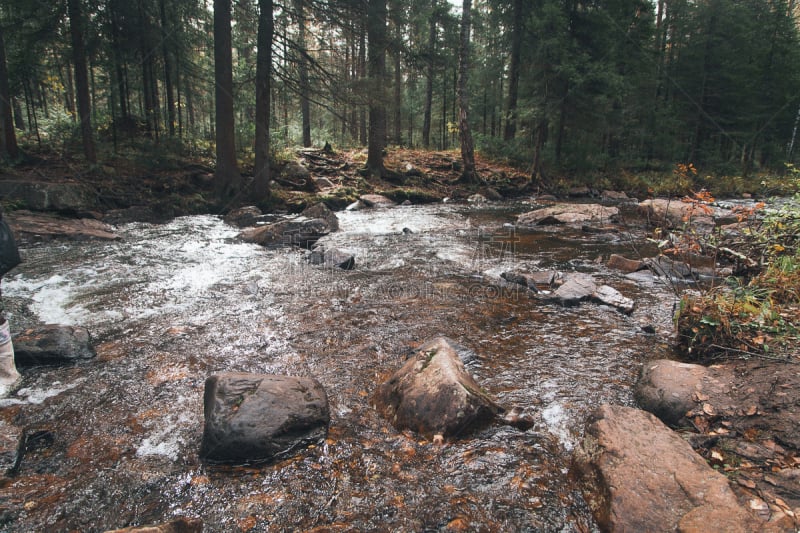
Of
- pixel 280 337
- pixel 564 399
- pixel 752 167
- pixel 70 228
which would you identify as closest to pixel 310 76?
pixel 70 228

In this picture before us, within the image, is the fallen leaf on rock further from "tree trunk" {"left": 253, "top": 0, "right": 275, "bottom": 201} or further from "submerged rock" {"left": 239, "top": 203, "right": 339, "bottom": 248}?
"tree trunk" {"left": 253, "top": 0, "right": 275, "bottom": 201}

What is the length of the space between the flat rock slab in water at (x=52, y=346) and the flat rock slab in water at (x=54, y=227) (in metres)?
6.32

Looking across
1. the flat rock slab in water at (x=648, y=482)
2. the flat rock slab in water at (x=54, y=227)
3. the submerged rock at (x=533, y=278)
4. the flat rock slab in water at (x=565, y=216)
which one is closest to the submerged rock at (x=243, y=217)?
the flat rock slab in water at (x=54, y=227)

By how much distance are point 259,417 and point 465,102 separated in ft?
66.1

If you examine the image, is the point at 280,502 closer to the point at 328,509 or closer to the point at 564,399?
the point at 328,509

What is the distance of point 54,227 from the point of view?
9.81 m

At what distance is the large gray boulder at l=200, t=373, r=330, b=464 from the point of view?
3014 mm

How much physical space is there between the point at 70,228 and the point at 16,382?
7795 mm

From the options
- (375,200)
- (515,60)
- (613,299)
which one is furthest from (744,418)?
(515,60)

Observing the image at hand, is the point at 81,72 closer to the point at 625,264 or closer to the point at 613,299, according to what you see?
the point at 613,299

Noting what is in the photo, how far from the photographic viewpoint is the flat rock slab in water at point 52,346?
420 centimetres

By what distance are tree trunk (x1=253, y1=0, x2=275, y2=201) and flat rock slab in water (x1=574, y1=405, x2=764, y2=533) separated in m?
13.6

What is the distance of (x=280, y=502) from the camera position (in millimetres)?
2646

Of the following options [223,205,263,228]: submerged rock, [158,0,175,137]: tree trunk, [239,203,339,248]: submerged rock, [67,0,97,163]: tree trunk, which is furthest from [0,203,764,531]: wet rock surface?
[158,0,175,137]: tree trunk
